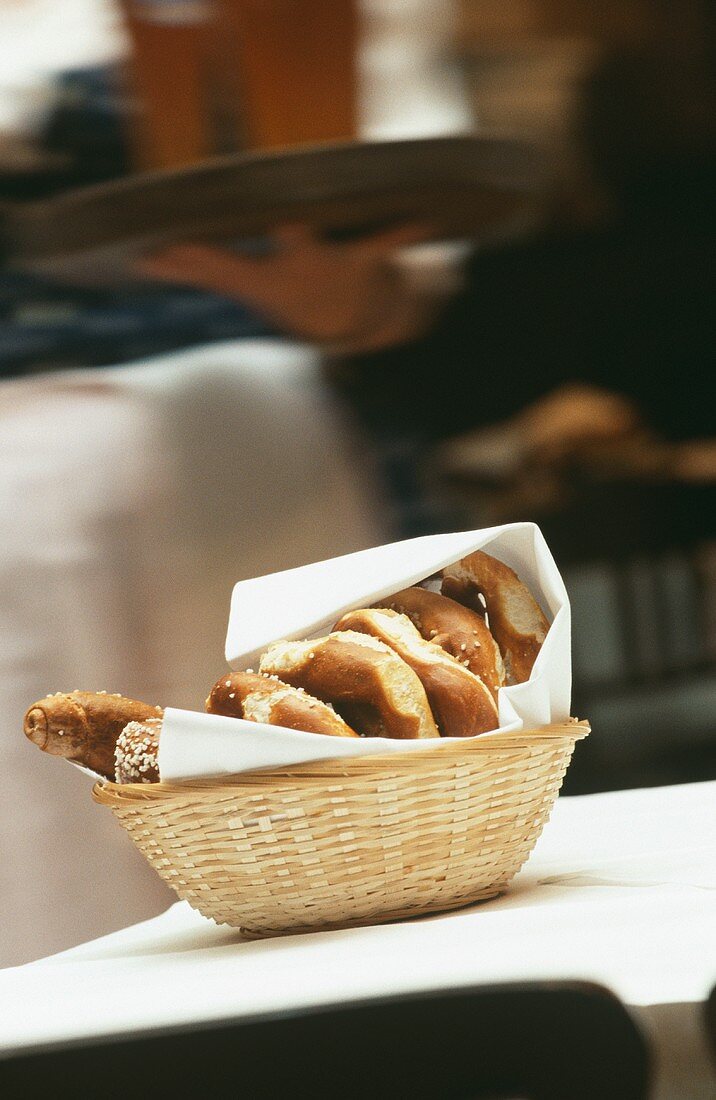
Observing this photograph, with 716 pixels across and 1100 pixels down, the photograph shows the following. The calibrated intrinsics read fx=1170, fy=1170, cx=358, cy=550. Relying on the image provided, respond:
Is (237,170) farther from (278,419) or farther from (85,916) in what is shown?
(85,916)

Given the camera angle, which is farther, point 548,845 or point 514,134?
point 514,134

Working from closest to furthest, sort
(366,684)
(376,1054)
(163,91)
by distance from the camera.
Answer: (376,1054) < (366,684) < (163,91)

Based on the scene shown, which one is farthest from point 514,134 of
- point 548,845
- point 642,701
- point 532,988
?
point 532,988

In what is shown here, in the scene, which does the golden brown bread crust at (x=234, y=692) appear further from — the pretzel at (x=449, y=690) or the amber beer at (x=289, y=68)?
the amber beer at (x=289, y=68)

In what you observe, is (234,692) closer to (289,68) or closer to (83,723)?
(83,723)

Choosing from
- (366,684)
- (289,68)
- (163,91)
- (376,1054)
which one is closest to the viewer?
(376,1054)

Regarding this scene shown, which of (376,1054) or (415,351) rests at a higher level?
(415,351)

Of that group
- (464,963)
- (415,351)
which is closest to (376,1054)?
(464,963)
